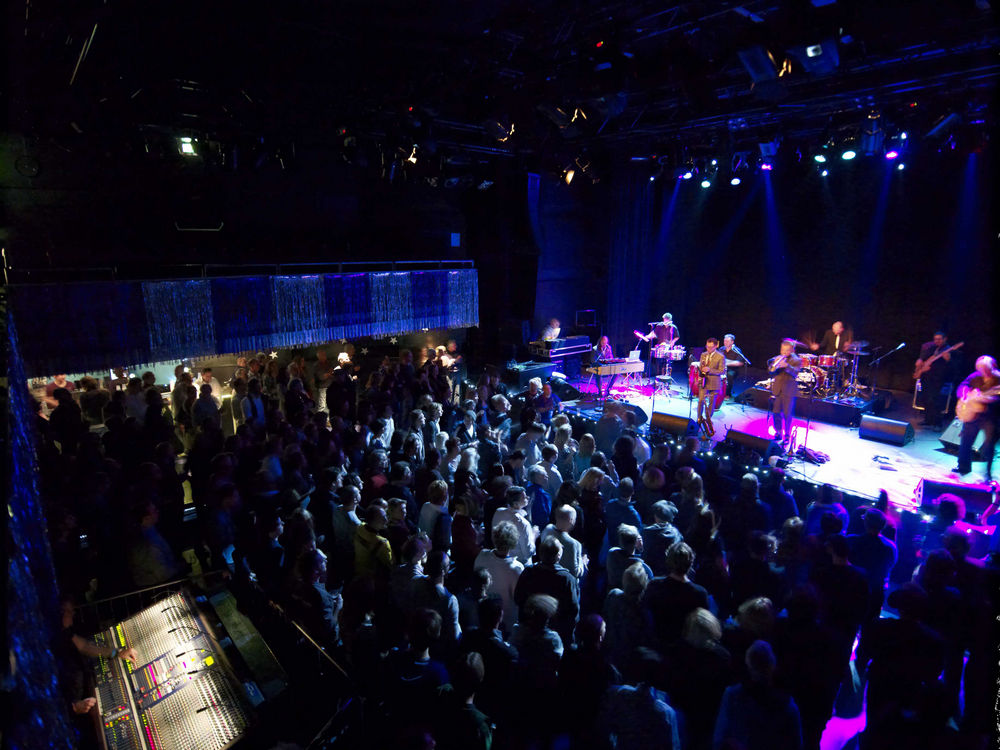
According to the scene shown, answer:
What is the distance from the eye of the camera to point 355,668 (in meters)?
3.12

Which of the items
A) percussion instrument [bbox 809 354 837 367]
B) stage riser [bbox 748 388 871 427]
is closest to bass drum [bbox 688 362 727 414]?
stage riser [bbox 748 388 871 427]

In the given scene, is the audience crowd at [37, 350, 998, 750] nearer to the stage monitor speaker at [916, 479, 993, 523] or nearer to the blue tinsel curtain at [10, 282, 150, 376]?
the stage monitor speaker at [916, 479, 993, 523]

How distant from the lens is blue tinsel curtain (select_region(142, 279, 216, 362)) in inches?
307

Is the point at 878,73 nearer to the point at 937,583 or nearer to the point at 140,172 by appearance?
the point at 937,583

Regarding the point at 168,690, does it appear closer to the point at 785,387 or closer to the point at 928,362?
the point at 785,387

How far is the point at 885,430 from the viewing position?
9.11 metres

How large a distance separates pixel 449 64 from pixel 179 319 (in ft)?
17.0

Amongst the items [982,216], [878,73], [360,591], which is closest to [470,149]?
[878,73]

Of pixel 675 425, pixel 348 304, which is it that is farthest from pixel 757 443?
pixel 348 304

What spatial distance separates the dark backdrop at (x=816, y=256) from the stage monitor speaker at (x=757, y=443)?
6362 mm

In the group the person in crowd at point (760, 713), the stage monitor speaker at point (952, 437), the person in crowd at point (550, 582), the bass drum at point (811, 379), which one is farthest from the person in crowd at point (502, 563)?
the bass drum at point (811, 379)

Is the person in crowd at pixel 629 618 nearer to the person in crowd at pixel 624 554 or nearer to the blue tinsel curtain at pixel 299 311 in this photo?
the person in crowd at pixel 624 554

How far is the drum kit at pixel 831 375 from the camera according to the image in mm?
10875

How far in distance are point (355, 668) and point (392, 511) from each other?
139 cm
